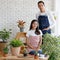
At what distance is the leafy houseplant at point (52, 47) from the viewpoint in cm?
185

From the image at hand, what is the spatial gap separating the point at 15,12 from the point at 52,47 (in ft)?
9.20

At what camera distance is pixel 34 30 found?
392cm

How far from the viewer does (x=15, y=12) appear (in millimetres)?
4566

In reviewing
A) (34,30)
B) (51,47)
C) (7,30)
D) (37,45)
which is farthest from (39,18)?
(51,47)

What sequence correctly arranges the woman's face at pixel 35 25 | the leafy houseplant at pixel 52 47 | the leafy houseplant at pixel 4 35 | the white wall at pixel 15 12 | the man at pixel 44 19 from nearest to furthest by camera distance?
1. the leafy houseplant at pixel 52 47
2. the woman's face at pixel 35 25
3. the man at pixel 44 19
4. the leafy houseplant at pixel 4 35
5. the white wall at pixel 15 12

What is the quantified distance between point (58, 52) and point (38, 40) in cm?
207

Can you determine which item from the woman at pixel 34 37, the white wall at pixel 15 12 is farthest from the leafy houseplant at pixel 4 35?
the woman at pixel 34 37

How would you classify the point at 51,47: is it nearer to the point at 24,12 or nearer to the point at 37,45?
the point at 37,45

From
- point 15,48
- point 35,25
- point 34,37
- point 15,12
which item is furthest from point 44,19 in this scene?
point 15,48

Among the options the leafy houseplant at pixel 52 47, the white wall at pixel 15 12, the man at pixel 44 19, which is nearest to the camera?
the leafy houseplant at pixel 52 47

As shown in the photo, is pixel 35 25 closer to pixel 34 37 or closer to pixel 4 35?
pixel 34 37

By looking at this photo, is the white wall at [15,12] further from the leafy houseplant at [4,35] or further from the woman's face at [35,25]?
the woman's face at [35,25]

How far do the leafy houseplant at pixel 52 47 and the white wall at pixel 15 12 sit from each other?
264 centimetres

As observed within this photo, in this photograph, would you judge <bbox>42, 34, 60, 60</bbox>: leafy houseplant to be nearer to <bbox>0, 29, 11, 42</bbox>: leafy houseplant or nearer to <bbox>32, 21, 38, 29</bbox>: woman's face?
<bbox>32, 21, 38, 29</bbox>: woman's face
